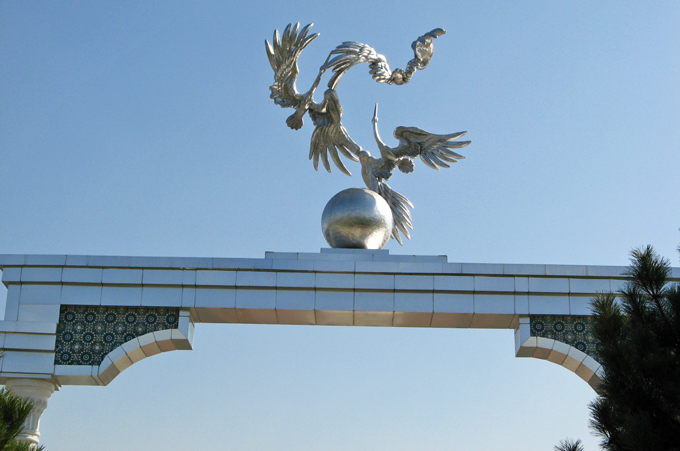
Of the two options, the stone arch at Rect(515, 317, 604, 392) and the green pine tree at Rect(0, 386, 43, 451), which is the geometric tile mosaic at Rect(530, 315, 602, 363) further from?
the green pine tree at Rect(0, 386, 43, 451)

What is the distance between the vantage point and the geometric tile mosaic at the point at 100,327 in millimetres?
10805

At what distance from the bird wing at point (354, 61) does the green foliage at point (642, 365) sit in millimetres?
6136

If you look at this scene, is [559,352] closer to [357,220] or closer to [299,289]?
[357,220]

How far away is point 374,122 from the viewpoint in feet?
40.4

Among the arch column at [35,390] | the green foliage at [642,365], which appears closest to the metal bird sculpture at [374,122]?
the arch column at [35,390]

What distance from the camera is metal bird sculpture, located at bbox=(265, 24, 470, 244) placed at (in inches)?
475

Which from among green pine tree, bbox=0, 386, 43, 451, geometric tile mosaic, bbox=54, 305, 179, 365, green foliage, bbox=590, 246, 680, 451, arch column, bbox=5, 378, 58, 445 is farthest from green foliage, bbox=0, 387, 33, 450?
green foliage, bbox=590, 246, 680, 451

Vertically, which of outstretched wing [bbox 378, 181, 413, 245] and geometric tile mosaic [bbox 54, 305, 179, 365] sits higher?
outstretched wing [bbox 378, 181, 413, 245]

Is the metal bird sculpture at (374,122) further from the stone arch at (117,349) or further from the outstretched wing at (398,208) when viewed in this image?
the stone arch at (117,349)

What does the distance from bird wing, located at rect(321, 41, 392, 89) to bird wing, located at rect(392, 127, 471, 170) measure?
79 cm

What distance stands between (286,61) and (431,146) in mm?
2176

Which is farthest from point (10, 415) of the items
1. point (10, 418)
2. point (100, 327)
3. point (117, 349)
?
point (100, 327)

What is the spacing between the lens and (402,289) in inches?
430

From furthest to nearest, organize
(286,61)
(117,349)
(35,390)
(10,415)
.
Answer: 1. (286,61)
2. (117,349)
3. (35,390)
4. (10,415)
